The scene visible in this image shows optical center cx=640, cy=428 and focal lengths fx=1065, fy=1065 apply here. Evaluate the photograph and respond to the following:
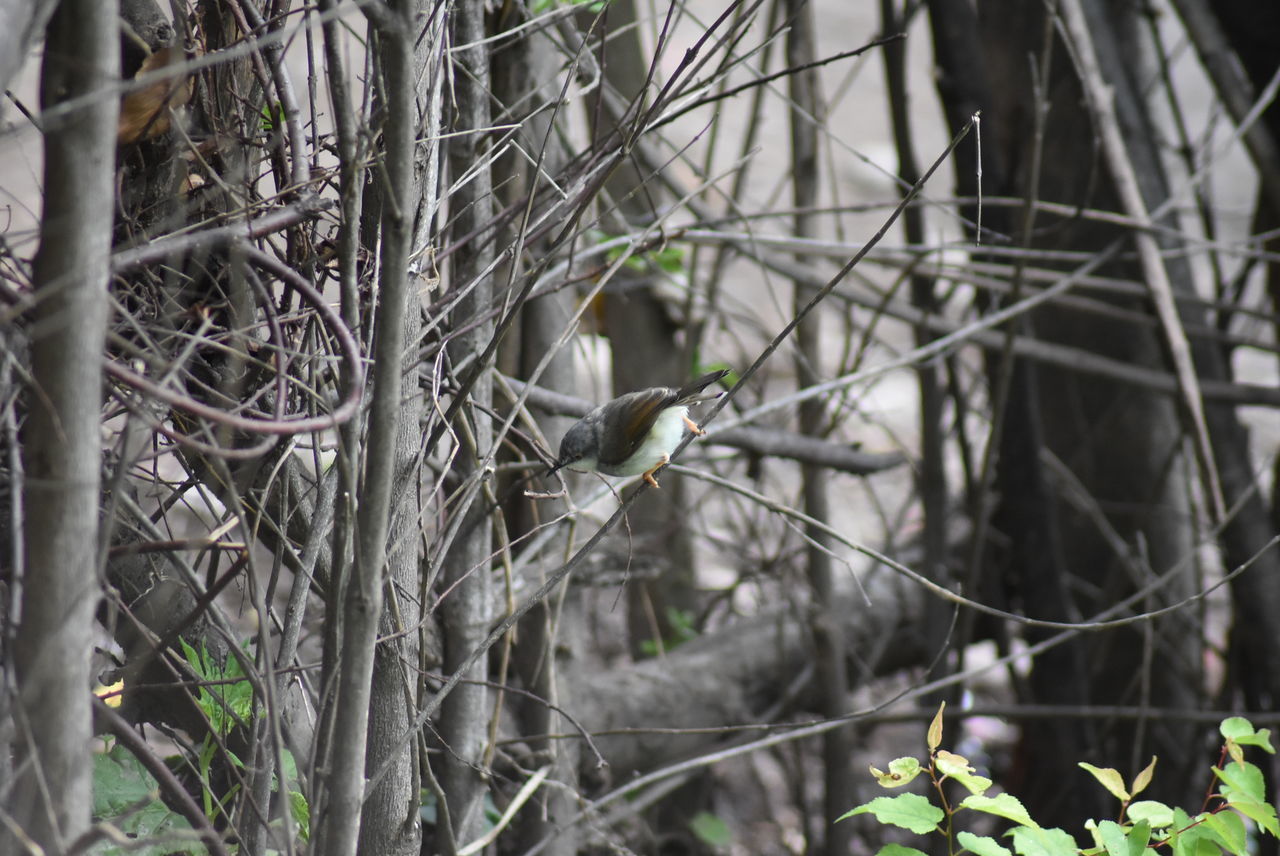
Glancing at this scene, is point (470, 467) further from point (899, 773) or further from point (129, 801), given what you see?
point (899, 773)

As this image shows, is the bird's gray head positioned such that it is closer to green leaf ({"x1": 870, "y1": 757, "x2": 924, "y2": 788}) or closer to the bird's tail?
the bird's tail

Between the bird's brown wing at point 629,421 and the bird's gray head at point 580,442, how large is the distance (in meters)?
0.03

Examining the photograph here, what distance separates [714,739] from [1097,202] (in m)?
2.88

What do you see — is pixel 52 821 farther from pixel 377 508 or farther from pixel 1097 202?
pixel 1097 202

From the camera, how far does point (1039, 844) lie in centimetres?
158

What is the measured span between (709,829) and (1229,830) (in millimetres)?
3175

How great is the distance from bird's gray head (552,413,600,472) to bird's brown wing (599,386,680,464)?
0.03 metres

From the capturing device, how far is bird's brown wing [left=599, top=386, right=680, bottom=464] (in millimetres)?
2852

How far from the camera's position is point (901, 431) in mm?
9242

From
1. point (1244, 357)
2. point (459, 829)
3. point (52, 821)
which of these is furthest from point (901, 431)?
point (52, 821)

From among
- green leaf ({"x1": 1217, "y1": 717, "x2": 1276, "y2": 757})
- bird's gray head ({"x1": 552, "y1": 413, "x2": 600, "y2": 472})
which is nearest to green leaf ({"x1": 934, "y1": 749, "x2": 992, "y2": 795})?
green leaf ({"x1": 1217, "y1": 717, "x2": 1276, "y2": 757})

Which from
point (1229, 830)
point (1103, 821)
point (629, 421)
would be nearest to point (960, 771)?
point (1103, 821)

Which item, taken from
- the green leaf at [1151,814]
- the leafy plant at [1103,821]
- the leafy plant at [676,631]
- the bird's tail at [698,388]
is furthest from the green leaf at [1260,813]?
the leafy plant at [676,631]

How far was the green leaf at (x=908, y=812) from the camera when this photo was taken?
162cm
